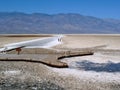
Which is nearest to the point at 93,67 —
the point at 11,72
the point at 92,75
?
the point at 92,75

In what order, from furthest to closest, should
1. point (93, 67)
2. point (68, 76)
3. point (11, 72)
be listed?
1. point (93, 67)
2. point (11, 72)
3. point (68, 76)

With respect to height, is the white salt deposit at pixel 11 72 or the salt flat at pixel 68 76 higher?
the white salt deposit at pixel 11 72

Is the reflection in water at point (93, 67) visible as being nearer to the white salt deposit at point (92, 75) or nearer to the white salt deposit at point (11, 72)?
the white salt deposit at point (92, 75)

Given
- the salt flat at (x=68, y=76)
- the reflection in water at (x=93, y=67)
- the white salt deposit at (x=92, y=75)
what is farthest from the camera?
the reflection in water at (x=93, y=67)

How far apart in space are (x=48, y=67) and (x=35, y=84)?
15.0 ft

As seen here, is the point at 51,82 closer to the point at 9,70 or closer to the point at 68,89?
the point at 68,89

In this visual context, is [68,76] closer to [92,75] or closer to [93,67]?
[92,75]

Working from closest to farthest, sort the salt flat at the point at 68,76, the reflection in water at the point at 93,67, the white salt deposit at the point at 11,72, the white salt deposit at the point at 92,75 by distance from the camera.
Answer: the salt flat at the point at 68,76
the white salt deposit at the point at 92,75
the white salt deposit at the point at 11,72
the reflection in water at the point at 93,67

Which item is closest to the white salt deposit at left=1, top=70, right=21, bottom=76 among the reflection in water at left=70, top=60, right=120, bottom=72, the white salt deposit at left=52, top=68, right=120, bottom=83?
the white salt deposit at left=52, top=68, right=120, bottom=83

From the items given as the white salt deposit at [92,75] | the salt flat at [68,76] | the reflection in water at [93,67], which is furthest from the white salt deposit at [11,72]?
the reflection in water at [93,67]

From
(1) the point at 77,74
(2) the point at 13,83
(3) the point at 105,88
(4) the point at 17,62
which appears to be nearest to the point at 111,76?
(1) the point at 77,74

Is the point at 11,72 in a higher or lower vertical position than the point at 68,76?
higher

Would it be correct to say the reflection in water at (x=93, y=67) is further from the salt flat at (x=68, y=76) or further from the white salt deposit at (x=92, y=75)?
the white salt deposit at (x=92, y=75)

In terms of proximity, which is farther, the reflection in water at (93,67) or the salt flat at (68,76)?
the reflection in water at (93,67)
